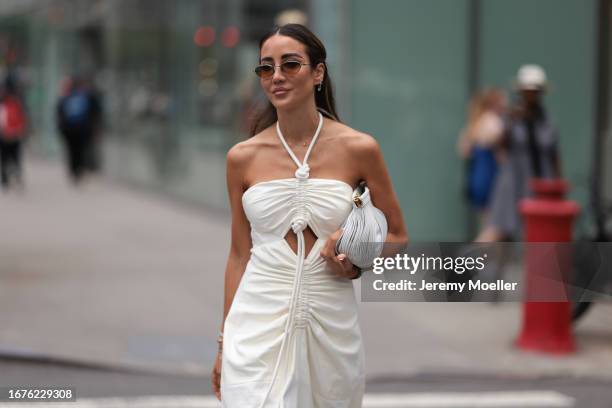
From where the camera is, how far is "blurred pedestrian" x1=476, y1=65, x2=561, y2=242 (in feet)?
32.2

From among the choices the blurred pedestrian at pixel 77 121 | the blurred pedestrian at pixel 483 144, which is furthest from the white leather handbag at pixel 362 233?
the blurred pedestrian at pixel 77 121

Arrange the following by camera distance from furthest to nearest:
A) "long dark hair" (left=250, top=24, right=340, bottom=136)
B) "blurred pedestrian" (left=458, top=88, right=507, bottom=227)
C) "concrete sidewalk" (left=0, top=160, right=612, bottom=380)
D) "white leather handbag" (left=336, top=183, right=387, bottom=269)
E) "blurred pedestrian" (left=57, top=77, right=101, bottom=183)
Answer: "blurred pedestrian" (left=57, top=77, right=101, bottom=183), "blurred pedestrian" (left=458, top=88, right=507, bottom=227), "concrete sidewalk" (left=0, top=160, right=612, bottom=380), "long dark hair" (left=250, top=24, right=340, bottom=136), "white leather handbag" (left=336, top=183, right=387, bottom=269)

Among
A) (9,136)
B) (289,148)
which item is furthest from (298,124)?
(9,136)

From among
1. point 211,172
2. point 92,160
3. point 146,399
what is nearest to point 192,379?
point 146,399

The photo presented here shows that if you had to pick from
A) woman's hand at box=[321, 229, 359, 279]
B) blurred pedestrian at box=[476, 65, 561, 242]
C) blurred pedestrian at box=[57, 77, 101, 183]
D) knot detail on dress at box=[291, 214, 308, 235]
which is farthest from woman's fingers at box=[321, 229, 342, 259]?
blurred pedestrian at box=[57, 77, 101, 183]

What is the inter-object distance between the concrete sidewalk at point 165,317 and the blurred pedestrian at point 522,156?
0.75m

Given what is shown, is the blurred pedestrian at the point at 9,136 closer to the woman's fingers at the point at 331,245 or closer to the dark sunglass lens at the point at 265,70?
the dark sunglass lens at the point at 265,70

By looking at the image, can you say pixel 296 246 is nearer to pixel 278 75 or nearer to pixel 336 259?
pixel 336 259

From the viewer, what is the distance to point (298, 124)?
3.75 m

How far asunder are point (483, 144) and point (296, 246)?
725 centimetres

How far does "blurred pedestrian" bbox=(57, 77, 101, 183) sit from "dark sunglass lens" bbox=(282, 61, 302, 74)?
1847 centimetres

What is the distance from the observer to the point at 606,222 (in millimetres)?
9656

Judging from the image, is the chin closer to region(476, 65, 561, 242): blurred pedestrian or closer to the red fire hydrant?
the red fire hydrant

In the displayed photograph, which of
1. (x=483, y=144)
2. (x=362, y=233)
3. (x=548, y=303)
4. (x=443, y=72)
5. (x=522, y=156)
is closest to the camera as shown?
(x=362, y=233)
